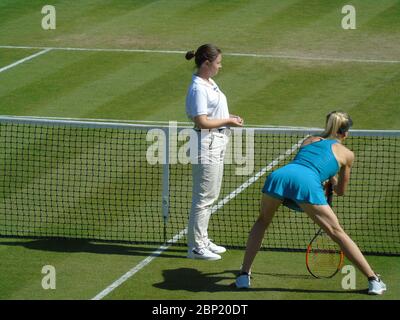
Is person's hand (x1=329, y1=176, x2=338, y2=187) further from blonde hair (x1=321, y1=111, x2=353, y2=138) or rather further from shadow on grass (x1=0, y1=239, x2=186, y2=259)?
shadow on grass (x1=0, y1=239, x2=186, y2=259)

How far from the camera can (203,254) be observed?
14.0 metres

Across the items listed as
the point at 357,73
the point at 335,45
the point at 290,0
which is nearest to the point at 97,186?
the point at 357,73

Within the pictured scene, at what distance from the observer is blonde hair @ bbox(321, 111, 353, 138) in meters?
12.7

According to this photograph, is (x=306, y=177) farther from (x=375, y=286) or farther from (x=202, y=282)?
(x=202, y=282)

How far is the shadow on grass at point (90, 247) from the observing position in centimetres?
1435

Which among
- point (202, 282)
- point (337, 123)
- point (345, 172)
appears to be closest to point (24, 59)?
point (202, 282)

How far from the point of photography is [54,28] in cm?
2770

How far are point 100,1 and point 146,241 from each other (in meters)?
15.7

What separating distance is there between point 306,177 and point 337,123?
802mm

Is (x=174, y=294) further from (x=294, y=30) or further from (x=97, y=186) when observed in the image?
(x=294, y=30)

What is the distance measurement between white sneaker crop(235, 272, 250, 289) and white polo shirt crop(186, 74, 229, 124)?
2093mm

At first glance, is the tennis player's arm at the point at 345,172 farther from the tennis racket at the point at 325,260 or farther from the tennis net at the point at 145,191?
the tennis net at the point at 145,191

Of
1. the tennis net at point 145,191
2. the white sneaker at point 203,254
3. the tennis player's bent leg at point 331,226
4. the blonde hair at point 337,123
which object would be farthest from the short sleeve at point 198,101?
the tennis player's bent leg at point 331,226

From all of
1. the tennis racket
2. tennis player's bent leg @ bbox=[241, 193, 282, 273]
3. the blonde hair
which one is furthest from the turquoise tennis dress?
the tennis racket
